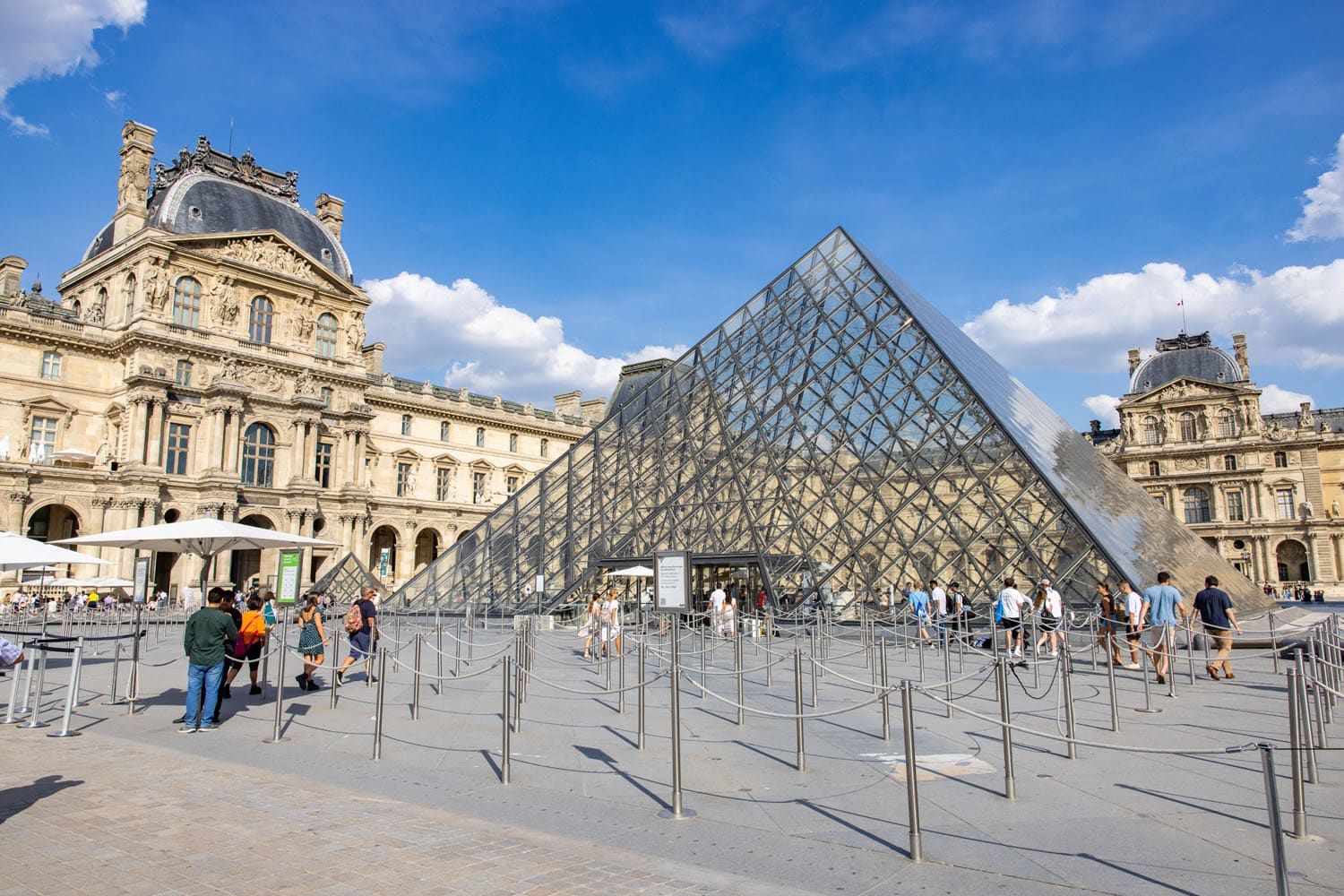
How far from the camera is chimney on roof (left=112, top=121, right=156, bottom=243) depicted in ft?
127

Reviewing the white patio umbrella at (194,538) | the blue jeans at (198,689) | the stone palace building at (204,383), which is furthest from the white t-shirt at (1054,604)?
the stone palace building at (204,383)

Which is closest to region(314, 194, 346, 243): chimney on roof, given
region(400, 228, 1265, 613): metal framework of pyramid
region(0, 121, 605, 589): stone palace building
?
region(0, 121, 605, 589): stone palace building

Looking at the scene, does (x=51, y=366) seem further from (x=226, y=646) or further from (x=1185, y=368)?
(x=1185, y=368)

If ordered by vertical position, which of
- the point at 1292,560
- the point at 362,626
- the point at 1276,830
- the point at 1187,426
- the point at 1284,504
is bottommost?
the point at 1276,830

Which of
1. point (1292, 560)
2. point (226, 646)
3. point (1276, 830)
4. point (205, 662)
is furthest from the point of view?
point (1292, 560)

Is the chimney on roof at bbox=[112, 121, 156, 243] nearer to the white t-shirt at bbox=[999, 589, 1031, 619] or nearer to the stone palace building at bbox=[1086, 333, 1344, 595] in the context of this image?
the white t-shirt at bbox=[999, 589, 1031, 619]

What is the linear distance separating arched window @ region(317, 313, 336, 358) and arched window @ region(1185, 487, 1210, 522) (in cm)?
5600

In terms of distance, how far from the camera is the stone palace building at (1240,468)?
56.3 meters

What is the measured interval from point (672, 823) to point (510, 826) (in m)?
0.95

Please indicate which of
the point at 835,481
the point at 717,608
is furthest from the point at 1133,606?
the point at 717,608

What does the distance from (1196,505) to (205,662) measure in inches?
2577

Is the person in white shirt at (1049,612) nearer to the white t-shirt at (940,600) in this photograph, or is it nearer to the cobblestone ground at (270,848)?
the white t-shirt at (940,600)

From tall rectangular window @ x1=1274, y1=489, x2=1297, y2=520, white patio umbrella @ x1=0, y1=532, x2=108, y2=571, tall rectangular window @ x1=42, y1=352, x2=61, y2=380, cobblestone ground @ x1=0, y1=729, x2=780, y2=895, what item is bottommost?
cobblestone ground @ x1=0, y1=729, x2=780, y2=895

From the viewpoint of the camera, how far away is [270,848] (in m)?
4.64
